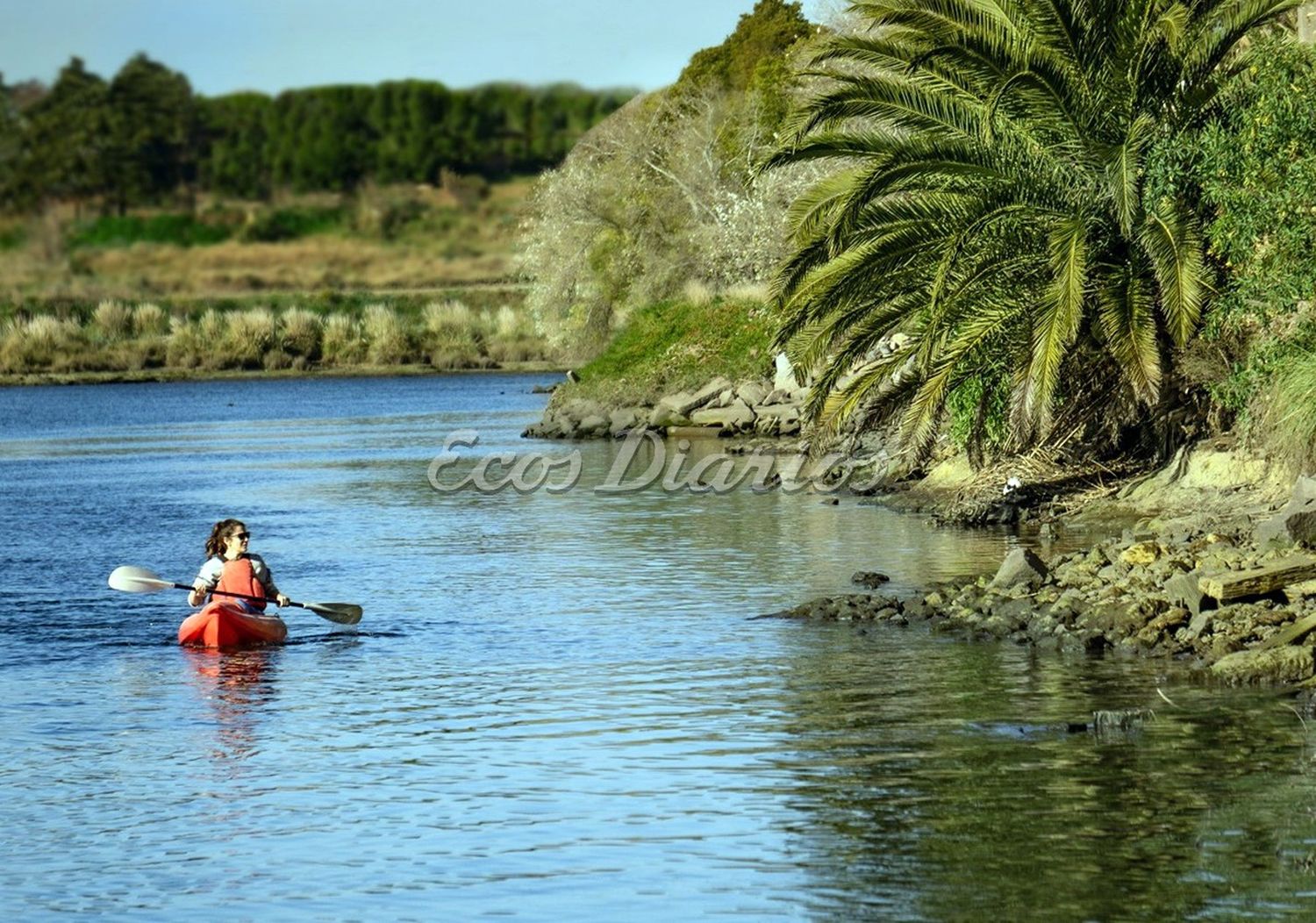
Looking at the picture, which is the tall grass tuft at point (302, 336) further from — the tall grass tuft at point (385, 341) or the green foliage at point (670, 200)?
the green foliage at point (670, 200)

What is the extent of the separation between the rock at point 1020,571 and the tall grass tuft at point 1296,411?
4.07m

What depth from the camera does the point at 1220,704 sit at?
49.9ft

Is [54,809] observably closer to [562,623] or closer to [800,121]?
[562,623]

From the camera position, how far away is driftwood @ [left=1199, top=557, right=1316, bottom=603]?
1750 cm

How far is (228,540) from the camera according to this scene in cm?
2120

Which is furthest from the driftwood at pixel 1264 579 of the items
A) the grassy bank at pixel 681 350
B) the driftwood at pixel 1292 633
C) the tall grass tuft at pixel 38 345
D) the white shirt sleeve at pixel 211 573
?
the tall grass tuft at pixel 38 345

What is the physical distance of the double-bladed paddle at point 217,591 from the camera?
20.9m

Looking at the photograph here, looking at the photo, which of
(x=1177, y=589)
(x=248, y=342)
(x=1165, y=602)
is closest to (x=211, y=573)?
(x=1165, y=602)

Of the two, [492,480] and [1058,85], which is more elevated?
[1058,85]

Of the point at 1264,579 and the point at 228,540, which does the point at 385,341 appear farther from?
the point at 1264,579

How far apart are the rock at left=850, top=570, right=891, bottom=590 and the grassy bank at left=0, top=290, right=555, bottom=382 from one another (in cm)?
8745

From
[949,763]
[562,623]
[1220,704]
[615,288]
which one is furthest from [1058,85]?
[615,288]

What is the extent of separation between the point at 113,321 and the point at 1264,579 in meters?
102

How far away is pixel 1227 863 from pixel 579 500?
86.3 feet
